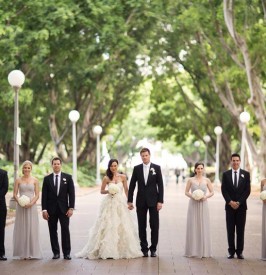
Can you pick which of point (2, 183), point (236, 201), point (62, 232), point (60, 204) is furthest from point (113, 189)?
point (236, 201)

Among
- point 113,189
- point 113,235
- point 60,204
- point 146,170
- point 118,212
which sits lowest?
point 113,235

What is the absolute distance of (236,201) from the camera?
15.1m

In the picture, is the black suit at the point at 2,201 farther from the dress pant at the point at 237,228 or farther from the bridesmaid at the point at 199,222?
the dress pant at the point at 237,228

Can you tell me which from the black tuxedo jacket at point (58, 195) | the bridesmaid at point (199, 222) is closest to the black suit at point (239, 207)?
the bridesmaid at point (199, 222)

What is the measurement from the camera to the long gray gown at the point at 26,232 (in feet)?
48.7

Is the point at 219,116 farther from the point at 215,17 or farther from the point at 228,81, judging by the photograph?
the point at 215,17

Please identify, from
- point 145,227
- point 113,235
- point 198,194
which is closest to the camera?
point 113,235

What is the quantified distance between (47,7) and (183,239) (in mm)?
19335

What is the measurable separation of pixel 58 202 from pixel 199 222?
232 cm

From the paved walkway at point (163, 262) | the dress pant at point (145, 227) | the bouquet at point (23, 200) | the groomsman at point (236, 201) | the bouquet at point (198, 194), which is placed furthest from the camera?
the dress pant at point (145, 227)

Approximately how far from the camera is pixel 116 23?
4012 centimetres

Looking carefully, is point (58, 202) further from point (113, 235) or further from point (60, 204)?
Result: point (113, 235)

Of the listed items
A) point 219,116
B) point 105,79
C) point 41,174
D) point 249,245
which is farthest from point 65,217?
point 219,116

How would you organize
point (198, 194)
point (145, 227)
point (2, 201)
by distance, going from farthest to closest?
1. point (145, 227)
2. point (198, 194)
3. point (2, 201)
